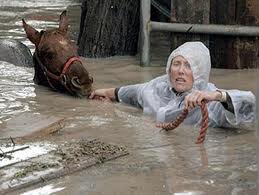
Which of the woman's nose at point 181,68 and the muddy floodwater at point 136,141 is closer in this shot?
the muddy floodwater at point 136,141

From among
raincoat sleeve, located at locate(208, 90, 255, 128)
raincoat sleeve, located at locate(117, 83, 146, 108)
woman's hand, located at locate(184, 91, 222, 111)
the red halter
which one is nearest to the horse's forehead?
the red halter

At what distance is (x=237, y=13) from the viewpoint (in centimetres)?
785

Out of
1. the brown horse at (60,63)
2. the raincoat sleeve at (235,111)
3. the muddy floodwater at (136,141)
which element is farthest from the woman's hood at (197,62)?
the brown horse at (60,63)

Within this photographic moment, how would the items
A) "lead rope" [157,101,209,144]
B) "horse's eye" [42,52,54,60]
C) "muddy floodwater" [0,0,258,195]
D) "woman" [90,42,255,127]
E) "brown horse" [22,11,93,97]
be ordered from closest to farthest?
"muddy floodwater" [0,0,258,195], "lead rope" [157,101,209,144], "woman" [90,42,255,127], "brown horse" [22,11,93,97], "horse's eye" [42,52,54,60]

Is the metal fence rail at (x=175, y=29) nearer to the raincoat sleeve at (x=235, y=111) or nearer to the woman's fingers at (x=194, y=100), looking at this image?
the raincoat sleeve at (x=235, y=111)

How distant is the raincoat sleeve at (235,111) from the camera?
5332 millimetres

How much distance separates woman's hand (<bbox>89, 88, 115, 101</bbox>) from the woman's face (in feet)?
2.92

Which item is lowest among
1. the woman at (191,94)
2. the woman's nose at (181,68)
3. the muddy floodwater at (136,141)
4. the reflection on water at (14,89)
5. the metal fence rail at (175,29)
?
the muddy floodwater at (136,141)

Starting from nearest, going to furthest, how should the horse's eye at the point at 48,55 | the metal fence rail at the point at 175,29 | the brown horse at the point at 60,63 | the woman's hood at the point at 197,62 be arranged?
1. the woman's hood at the point at 197,62
2. the brown horse at the point at 60,63
3. the horse's eye at the point at 48,55
4. the metal fence rail at the point at 175,29

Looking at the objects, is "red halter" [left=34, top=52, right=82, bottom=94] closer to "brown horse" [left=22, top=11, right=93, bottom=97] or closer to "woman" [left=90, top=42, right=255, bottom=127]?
"brown horse" [left=22, top=11, right=93, bottom=97]

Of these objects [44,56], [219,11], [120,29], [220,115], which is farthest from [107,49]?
[220,115]

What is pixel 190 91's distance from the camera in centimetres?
575

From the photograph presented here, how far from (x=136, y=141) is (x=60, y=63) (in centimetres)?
172

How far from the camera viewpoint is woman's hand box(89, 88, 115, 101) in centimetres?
653
